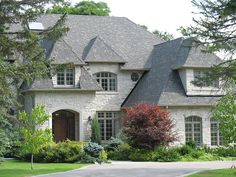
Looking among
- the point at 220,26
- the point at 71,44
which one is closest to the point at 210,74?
the point at 220,26

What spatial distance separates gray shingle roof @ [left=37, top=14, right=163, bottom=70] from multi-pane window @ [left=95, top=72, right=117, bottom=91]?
1217 millimetres

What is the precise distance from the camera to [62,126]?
3597 cm

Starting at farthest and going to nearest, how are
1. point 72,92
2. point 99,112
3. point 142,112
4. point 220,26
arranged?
1. point 99,112
2. point 72,92
3. point 142,112
4. point 220,26

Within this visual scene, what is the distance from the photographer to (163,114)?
2964cm

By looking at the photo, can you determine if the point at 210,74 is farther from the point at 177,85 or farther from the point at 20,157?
the point at 20,157

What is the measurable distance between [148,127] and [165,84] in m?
5.49

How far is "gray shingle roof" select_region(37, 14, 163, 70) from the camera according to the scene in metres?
37.6

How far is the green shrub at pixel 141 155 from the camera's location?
28.6 metres

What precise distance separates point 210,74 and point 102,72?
505 inches

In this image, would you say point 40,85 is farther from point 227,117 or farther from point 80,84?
point 227,117

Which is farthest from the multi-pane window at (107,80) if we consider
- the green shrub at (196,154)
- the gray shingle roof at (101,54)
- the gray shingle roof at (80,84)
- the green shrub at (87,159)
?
the green shrub at (87,159)

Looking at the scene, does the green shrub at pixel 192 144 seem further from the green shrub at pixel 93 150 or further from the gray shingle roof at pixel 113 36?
the gray shingle roof at pixel 113 36

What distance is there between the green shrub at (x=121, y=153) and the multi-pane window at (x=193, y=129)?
17.5 feet

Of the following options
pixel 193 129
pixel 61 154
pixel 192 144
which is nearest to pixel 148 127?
pixel 192 144
